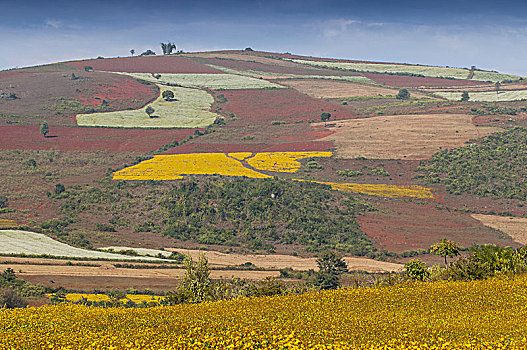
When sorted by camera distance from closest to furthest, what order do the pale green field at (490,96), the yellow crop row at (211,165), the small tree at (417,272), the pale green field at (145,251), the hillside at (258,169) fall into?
the small tree at (417,272) < the pale green field at (145,251) < the hillside at (258,169) < the yellow crop row at (211,165) < the pale green field at (490,96)

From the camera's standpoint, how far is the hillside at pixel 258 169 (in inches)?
3334

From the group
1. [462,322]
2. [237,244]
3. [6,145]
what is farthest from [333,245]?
[6,145]

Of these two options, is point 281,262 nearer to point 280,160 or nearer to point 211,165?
point 211,165

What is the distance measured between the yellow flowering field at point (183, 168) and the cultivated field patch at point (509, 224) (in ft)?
135

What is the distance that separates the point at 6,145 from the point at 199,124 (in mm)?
50105

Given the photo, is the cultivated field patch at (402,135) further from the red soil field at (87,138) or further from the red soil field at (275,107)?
the red soil field at (87,138)

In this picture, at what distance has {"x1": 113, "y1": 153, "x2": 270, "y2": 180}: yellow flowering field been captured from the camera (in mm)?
107500

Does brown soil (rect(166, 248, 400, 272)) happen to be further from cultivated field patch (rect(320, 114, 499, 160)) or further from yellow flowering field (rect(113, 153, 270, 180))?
cultivated field patch (rect(320, 114, 499, 160))

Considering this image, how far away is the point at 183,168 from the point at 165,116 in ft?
158

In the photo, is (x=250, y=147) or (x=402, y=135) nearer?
(x=250, y=147)

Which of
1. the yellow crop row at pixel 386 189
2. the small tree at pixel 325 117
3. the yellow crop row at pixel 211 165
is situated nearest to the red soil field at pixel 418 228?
the yellow crop row at pixel 386 189

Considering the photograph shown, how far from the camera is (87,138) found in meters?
136

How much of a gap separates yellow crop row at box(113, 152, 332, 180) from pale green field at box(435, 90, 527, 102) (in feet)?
270

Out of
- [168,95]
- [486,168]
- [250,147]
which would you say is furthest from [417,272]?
[168,95]
